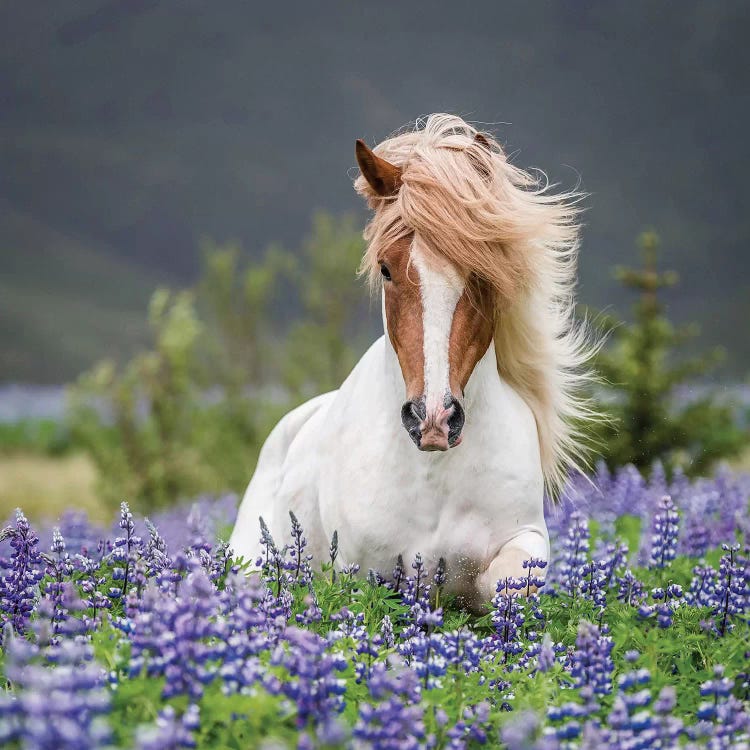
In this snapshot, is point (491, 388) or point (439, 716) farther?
point (491, 388)

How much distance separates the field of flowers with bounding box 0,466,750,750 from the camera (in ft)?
7.28

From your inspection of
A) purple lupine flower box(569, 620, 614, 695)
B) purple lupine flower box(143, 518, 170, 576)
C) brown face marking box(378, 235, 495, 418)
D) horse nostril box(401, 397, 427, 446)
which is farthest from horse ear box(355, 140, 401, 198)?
purple lupine flower box(569, 620, 614, 695)

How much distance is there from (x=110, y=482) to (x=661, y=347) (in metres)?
7.03

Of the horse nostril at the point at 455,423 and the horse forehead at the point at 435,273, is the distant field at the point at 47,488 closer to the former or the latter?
the horse forehead at the point at 435,273

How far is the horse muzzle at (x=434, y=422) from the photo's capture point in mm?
3305

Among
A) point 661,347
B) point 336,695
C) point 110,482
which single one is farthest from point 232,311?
point 336,695

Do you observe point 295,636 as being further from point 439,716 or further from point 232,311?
point 232,311

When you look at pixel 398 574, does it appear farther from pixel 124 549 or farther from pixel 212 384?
pixel 212 384

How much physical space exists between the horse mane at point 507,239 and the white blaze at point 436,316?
0.23 feet

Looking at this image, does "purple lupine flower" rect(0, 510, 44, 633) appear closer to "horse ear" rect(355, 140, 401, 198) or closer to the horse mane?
the horse mane

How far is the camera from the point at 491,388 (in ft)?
13.2

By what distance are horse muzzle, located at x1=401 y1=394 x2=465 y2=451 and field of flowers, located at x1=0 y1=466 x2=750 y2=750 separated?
1.58ft

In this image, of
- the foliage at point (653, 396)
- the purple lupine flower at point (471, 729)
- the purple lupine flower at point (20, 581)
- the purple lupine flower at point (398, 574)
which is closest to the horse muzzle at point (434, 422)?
the purple lupine flower at point (398, 574)

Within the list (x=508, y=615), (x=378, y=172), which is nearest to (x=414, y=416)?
(x=508, y=615)
